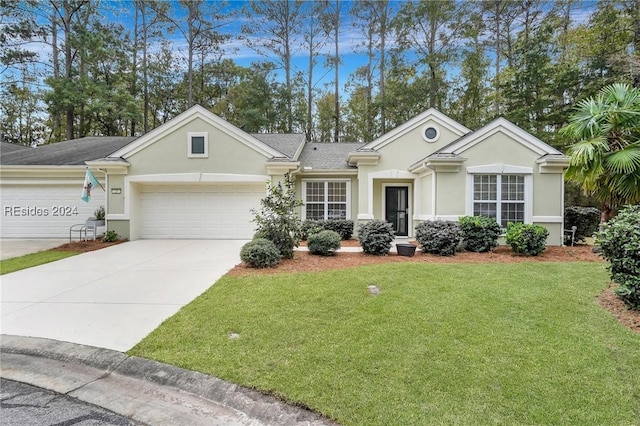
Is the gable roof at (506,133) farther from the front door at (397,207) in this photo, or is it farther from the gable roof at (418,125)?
the front door at (397,207)

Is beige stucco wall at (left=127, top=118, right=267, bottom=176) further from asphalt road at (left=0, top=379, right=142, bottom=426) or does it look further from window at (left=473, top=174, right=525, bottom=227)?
asphalt road at (left=0, top=379, right=142, bottom=426)

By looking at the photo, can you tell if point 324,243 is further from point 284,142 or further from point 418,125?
point 284,142

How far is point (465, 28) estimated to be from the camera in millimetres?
23344

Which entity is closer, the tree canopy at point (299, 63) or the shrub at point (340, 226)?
the shrub at point (340, 226)

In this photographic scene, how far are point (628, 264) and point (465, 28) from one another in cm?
2422

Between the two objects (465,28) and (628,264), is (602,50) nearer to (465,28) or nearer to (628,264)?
(465,28)

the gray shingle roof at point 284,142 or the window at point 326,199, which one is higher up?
the gray shingle roof at point 284,142

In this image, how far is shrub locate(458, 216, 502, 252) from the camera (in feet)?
31.7

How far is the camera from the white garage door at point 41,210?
13.9 metres

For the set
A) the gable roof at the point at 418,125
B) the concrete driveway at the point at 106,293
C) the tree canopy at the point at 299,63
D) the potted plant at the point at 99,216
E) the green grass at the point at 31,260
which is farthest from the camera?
the tree canopy at the point at 299,63

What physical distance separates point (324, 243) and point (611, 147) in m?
7.99

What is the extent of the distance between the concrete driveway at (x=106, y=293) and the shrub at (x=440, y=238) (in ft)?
18.1

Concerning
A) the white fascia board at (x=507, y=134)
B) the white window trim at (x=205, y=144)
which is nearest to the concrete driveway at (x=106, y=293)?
the white window trim at (x=205, y=144)

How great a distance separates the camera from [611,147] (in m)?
8.44
